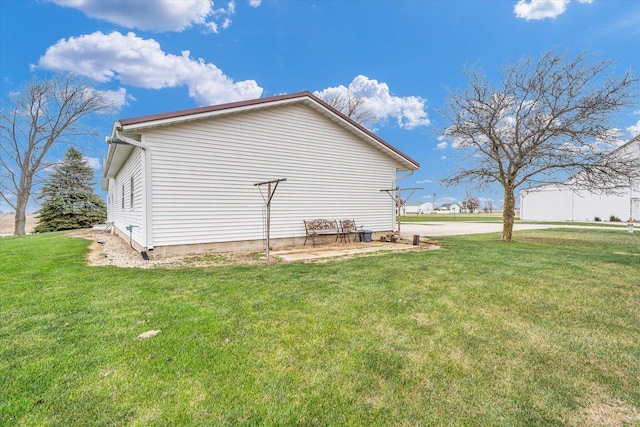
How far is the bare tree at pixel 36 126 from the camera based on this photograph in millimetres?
19766

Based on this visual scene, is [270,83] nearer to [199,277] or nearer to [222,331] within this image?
[199,277]

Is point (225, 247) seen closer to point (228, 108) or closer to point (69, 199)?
point (228, 108)

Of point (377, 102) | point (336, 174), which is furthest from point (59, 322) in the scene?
point (377, 102)

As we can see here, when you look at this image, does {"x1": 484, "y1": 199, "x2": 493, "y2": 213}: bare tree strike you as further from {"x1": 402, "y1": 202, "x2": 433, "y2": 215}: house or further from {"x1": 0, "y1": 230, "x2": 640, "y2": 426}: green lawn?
{"x1": 0, "y1": 230, "x2": 640, "y2": 426}: green lawn

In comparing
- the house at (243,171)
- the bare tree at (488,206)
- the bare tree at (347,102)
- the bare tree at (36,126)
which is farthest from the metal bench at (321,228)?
the bare tree at (488,206)

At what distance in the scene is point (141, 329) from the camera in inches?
130

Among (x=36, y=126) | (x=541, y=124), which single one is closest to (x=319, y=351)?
(x=541, y=124)

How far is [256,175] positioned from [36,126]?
21.3 metres

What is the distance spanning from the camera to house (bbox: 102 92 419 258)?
7.56 metres

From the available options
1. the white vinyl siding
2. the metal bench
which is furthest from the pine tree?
the metal bench

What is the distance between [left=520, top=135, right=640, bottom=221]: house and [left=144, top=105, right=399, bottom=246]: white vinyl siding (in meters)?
20.5

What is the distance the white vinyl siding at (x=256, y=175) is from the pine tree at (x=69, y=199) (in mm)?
19588

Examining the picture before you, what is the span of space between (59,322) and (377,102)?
25.6 metres

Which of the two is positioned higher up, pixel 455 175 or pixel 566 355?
pixel 455 175
